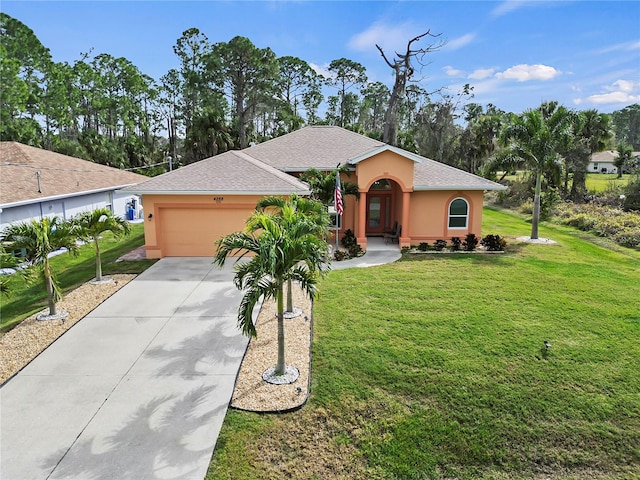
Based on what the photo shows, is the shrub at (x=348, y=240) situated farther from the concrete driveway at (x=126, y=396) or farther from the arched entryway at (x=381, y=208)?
the concrete driveway at (x=126, y=396)

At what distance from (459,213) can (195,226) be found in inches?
440

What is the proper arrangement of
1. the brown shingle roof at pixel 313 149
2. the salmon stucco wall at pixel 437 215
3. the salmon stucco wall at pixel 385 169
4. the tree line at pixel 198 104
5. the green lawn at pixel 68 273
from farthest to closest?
the tree line at pixel 198 104 < the brown shingle roof at pixel 313 149 < the salmon stucco wall at pixel 437 215 < the salmon stucco wall at pixel 385 169 < the green lawn at pixel 68 273

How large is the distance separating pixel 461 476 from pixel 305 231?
14.2ft

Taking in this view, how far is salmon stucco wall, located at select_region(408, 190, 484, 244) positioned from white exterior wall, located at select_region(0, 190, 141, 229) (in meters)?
12.0

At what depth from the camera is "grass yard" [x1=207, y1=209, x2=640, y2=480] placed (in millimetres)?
5676

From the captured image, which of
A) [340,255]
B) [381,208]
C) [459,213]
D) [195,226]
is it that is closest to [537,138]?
[459,213]

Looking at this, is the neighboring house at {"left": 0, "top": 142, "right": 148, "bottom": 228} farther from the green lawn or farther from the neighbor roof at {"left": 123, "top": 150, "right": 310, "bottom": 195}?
the green lawn

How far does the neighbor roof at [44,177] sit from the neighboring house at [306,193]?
453 centimetres

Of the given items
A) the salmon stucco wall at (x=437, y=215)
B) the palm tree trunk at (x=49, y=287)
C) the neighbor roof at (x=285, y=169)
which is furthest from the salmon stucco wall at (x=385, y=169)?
the palm tree trunk at (x=49, y=287)

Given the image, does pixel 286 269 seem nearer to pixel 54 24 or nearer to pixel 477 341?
pixel 477 341

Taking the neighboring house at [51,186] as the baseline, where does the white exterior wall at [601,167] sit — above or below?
above

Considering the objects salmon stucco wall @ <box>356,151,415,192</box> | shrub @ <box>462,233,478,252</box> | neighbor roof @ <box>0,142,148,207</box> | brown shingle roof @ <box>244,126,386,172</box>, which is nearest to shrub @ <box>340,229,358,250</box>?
salmon stucco wall @ <box>356,151,415,192</box>

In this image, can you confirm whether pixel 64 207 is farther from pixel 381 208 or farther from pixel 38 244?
pixel 381 208

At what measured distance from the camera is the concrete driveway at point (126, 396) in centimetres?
539
